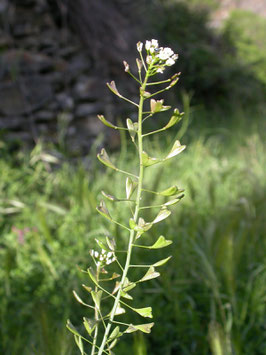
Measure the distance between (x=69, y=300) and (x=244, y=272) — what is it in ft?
2.35

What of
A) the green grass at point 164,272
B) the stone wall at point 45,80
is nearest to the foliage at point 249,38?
the stone wall at point 45,80

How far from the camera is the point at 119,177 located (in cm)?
266

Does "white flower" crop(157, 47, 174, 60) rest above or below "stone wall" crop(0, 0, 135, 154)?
above

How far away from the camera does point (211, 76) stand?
543 cm

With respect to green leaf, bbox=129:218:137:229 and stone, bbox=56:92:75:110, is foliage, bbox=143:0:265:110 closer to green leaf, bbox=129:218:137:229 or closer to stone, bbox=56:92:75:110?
stone, bbox=56:92:75:110

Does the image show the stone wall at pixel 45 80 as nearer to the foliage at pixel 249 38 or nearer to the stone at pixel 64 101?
the stone at pixel 64 101

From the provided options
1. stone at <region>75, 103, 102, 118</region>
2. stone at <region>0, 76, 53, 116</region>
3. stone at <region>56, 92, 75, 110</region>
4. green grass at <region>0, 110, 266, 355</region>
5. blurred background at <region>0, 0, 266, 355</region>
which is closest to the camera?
green grass at <region>0, 110, 266, 355</region>

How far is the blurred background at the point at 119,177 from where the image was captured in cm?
132

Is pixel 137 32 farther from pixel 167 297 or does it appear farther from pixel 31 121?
pixel 167 297

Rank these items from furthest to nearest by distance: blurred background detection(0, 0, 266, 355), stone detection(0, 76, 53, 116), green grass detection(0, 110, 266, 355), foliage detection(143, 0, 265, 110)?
foliage detection(143, 0, 265, 110), stone detection(0, 76, 53, 116), blurred background detection(0, 0, 266, 355), green grass detection(0, 110, 266, 355)

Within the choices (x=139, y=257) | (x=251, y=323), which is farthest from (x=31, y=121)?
(x=251, y=323)

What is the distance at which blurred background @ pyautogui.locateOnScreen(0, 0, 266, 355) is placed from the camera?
1323 millimetres

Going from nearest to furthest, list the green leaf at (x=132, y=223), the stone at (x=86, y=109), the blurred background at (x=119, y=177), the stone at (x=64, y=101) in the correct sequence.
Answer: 1. the green leaf at (x=132, y=223)
2. the blurred background at (x=119, y=177)
3. the stone at (x=64, y=101)
4. the stone at (x=86, y=109)

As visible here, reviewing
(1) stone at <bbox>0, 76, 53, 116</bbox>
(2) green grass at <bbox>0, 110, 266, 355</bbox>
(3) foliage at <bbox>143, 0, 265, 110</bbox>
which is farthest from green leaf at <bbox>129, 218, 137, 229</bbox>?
(3) foliage at <bbox>143, 0, 265, 110</bbox>
